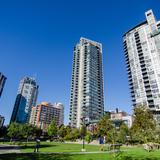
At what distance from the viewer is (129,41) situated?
394ft

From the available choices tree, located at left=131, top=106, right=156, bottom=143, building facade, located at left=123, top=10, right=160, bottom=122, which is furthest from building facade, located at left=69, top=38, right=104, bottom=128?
tree, located at left=131, top=106, right=156, bottom=143

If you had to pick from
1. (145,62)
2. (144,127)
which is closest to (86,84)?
(145,62)

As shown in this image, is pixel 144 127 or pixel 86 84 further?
pixel 86 84

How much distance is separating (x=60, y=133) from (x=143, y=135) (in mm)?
74256

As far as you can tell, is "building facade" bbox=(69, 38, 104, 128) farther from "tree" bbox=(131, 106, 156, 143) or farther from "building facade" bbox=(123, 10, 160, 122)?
"tree" bbox=(131, 106, 156, 143)

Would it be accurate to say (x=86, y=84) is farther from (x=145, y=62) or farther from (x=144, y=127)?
(x=144, y=127)

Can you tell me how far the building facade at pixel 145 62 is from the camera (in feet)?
309

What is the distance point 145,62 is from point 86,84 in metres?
54.7

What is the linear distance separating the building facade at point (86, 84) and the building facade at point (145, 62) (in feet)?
126

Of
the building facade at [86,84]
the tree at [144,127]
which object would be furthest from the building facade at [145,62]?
the tree at [144,127]

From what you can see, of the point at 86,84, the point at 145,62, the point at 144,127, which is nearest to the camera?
the point at 144,127

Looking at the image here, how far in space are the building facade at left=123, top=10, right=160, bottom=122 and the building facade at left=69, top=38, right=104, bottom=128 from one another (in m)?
38.5

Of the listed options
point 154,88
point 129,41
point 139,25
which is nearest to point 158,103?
point 154,88

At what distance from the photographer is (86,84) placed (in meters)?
140
